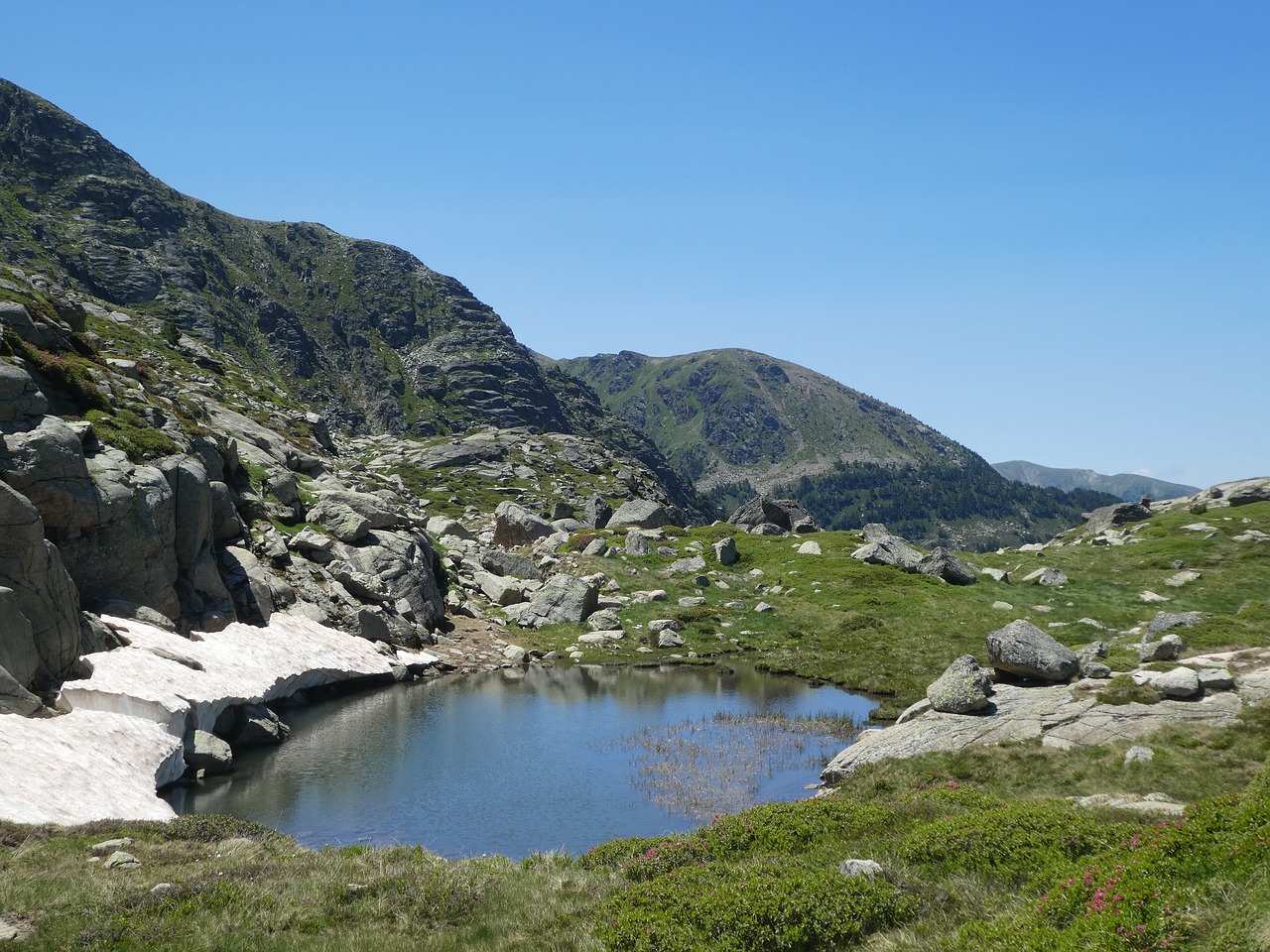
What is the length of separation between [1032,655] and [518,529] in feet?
270

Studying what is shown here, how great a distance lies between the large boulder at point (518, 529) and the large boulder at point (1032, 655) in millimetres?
77461

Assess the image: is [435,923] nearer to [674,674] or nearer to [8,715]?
[8,715]

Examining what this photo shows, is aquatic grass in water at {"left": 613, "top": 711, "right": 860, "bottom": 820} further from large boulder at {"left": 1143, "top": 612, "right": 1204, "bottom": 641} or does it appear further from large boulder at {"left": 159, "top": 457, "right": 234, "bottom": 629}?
large boulder at {"left": 159, "top": 457, "right": 234, "bottom": 629}

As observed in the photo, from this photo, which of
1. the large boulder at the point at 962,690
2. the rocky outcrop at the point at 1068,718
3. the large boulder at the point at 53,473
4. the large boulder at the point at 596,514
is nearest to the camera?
the rocky outcrop at the point at 1068,718

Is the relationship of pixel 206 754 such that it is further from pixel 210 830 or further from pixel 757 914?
pixel 757 914

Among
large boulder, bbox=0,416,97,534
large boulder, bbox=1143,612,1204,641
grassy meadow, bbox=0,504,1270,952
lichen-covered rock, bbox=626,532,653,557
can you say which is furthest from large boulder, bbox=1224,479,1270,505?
large boulder, bbox=0,416,97,534

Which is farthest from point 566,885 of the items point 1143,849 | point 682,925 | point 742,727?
point 742,727

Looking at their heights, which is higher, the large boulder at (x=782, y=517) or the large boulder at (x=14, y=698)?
the large boulder at (x=782, y=517)

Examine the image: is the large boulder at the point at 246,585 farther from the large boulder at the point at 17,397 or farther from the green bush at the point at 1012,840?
the green bush at the point at 1012,840

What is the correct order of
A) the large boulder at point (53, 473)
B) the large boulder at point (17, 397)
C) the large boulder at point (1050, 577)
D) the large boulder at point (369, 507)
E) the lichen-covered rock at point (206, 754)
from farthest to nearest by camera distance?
the large boulder at point (1050, 577) → the large boulder at point (369, 507) → the large boulder at point (17, 397) → the large boulder at point (53, 473) → the lichen-covered rock at point (206, 754)

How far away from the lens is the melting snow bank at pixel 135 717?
82.3 ft

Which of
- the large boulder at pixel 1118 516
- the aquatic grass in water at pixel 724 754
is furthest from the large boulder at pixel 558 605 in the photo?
the large boulder at pixel 1118 516

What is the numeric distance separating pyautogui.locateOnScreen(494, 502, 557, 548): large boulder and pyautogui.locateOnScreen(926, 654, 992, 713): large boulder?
77096 mm

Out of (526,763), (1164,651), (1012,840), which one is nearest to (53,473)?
(526,763)
